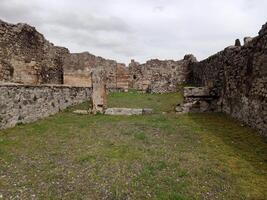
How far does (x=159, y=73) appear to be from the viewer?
3120 centimetres

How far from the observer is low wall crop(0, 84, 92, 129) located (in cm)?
1119

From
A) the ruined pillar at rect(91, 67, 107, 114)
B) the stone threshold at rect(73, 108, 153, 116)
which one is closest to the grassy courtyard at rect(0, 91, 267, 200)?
the stone threshold at rect(73, 108, 153, 116)

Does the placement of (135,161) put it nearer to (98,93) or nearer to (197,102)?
(197,102)

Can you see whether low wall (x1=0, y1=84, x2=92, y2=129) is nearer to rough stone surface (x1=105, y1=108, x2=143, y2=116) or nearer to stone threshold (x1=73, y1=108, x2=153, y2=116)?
stone threshold (x1=73, y1=108, x2=153, y2=116)

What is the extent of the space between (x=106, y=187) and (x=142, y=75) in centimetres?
2584

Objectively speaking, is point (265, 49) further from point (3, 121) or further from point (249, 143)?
point (3, 121)

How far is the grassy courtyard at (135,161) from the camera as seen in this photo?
5961mm

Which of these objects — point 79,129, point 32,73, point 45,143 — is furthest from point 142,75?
point 45,143

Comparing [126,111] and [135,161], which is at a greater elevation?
[126,111]

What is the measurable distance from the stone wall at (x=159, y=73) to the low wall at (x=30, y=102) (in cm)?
1444

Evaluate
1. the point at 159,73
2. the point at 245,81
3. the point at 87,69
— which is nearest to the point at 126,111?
the point at 245,81

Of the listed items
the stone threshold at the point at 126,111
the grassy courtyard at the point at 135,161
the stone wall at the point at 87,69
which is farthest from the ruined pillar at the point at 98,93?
the stone wall at the point at 87,69

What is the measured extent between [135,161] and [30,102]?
708cm

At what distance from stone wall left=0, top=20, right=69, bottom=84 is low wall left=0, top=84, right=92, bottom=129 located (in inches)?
127
